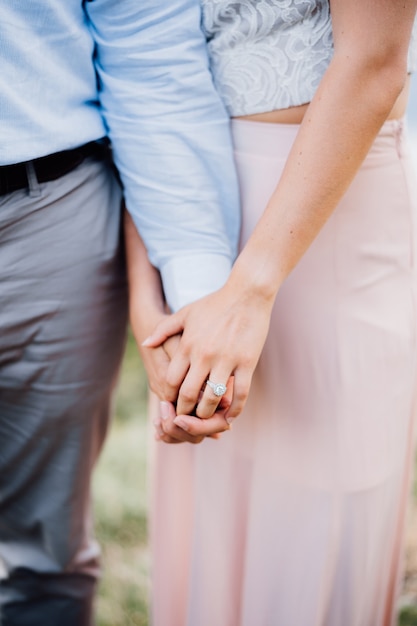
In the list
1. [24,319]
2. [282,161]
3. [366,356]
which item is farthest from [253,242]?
[24,319]

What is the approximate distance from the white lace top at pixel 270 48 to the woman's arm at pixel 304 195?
67 mm

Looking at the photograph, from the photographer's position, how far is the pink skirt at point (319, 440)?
110cm

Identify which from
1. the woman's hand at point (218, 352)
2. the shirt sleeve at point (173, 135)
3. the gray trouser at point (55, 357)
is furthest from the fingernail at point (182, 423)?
the gray trouser at point (55, 357)

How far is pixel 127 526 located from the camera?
2.17 m

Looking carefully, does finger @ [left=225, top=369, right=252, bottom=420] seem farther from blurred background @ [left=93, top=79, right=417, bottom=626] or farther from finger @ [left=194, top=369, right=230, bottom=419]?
blurred background @ [left=93, top=79, right=417, bottom=626]

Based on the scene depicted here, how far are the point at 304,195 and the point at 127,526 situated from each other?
1.53 m

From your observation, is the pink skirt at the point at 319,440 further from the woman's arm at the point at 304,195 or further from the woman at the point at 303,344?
the woman's arm at the point at 304,195

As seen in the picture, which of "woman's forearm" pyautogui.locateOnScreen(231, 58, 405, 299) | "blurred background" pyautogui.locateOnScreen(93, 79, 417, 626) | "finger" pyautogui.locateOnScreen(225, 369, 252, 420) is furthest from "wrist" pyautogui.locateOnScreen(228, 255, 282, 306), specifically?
"blurred background" pyautogui.locateOnScreen(93, 79, 417, 626)

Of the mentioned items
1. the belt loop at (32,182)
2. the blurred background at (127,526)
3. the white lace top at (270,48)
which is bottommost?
the blurred background at (127,526)

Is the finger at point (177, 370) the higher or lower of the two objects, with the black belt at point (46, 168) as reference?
lower

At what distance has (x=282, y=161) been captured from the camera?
108 centimetres

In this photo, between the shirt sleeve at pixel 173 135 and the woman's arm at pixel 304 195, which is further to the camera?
the shirt sleeve at pixel 173 135

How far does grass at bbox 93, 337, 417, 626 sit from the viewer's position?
1.90 m

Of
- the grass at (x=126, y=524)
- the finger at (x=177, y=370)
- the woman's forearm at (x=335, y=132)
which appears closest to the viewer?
the woman's forearm at (x=335, y=132)
